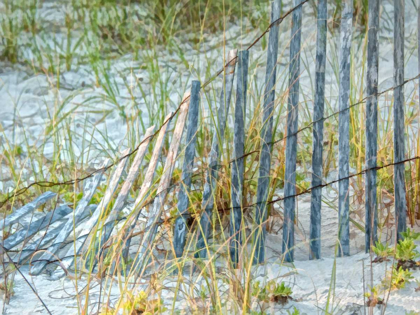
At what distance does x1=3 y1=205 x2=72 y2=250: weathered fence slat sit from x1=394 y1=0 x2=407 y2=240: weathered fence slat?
125 centimetres

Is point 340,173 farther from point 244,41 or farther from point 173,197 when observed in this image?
point 244,41

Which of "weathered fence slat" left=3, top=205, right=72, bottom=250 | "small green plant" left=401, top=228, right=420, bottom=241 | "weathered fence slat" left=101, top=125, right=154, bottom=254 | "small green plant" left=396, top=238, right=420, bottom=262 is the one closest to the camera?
"small green plant" left=396, top=238, right=420, bottom=262

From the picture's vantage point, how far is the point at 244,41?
534 cm

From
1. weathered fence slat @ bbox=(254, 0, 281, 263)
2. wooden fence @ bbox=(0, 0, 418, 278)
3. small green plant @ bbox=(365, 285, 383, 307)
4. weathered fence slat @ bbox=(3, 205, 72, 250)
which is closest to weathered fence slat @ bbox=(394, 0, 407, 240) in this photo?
wooden fence @ bbox=(0, 0, 418, 278)

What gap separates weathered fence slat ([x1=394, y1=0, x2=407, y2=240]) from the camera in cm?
228

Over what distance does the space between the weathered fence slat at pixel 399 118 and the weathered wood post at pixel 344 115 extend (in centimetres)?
16

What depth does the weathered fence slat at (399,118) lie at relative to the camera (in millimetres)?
2281

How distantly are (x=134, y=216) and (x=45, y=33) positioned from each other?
3884 millimetres

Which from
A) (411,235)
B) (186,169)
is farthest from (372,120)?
(186,169)

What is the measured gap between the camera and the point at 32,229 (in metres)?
2.70

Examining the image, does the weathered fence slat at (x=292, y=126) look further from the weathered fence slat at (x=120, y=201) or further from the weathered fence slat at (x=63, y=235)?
the weathered fence slat at (x=63, y=235)

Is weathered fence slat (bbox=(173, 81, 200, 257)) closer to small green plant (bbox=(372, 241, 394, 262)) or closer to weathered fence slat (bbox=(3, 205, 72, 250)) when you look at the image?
weathered fence slat (bbox=(3, 205, 72, 250))

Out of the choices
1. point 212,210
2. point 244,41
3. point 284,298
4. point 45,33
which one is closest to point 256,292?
point 284,298

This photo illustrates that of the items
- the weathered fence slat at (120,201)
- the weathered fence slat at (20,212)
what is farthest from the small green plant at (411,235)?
the weathered fence slat at (20,212)
